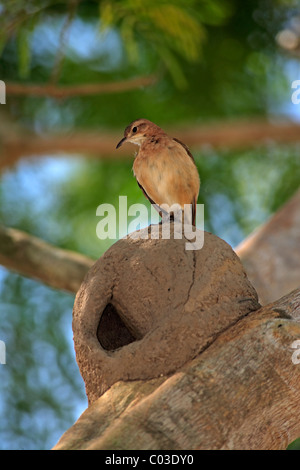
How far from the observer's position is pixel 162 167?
6.50 m

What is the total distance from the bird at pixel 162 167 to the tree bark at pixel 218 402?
2.31 metres

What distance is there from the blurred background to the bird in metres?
2.73

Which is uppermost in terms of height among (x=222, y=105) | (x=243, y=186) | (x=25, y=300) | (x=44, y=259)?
(x=222, y=105)

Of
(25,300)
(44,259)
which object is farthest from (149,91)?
(44,259)

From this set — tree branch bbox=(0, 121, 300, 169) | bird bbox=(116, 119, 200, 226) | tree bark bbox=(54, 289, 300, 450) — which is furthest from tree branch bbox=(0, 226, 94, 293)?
tree bark bbox=(54, 289, 300, 450)

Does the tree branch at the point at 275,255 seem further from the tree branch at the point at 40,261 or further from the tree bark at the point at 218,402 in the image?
the tree bark at the point at 218,402

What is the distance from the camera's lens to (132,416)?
395cm

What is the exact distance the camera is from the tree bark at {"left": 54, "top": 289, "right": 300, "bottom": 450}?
→ 3893 millimetres

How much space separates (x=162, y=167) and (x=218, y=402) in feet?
9.51

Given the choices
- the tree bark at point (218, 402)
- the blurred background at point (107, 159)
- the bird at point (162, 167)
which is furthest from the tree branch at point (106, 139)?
the tree bark at point (218, 402)

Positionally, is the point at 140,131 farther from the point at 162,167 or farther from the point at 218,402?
the point at 218,402

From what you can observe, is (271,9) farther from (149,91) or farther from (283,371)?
(283,371)
